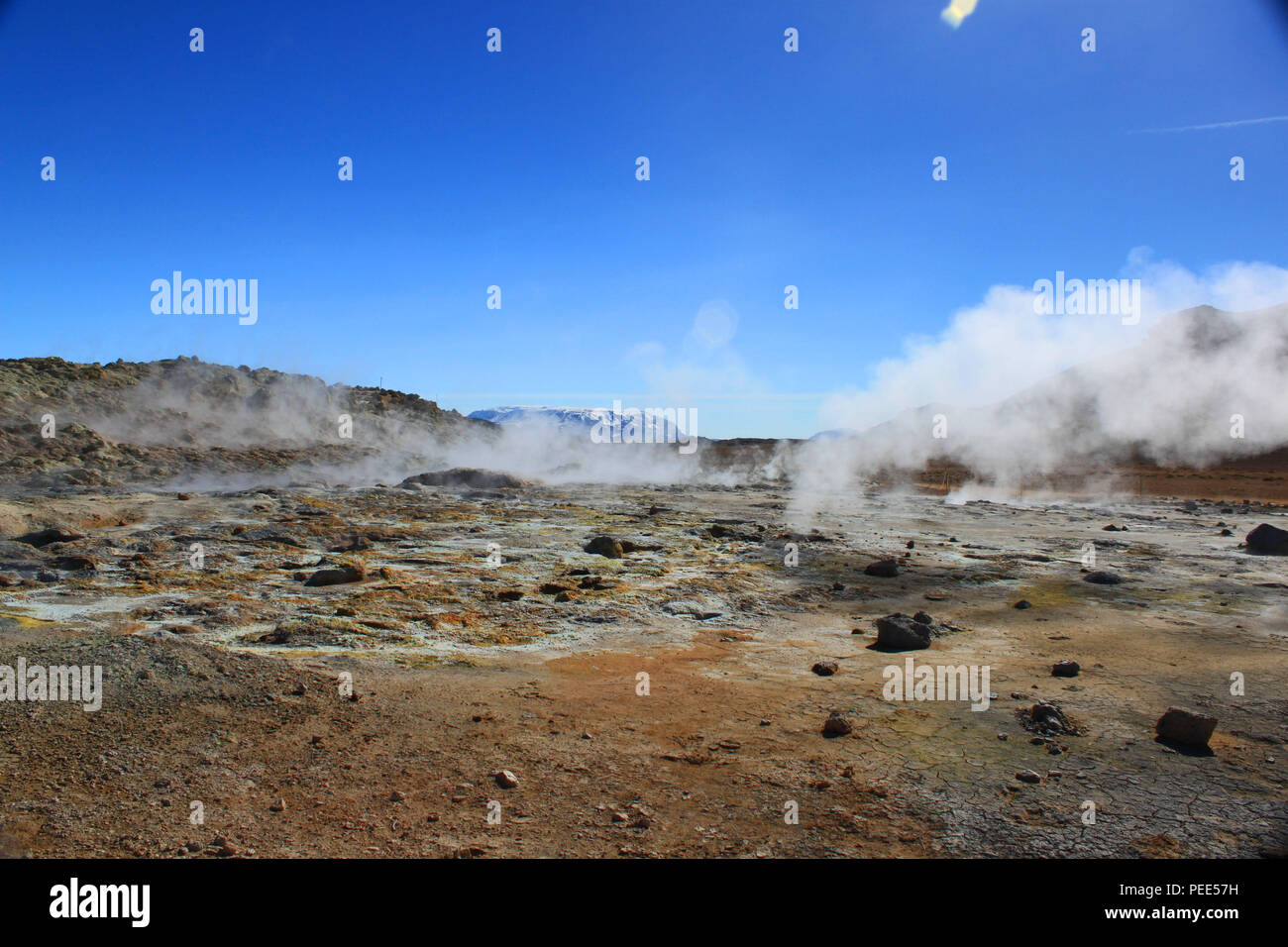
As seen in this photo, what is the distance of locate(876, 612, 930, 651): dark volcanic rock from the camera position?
28.8 feet

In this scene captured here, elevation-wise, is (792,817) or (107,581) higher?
(107,581)

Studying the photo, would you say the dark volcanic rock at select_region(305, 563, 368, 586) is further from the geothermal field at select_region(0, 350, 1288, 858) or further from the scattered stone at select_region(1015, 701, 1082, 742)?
the scattered stone at select_region(1015, 701, 1082, 742)

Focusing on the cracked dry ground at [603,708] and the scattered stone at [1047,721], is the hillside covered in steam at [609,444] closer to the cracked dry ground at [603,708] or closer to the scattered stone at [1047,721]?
the cracked dry ground at [603,708]

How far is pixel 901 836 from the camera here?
4.43 m

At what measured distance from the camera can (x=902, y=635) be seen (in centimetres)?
883

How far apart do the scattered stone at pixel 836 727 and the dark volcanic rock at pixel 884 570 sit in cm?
774

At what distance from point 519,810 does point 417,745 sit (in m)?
1.32

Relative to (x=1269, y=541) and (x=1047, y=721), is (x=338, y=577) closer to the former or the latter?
(x=1047, y=721)

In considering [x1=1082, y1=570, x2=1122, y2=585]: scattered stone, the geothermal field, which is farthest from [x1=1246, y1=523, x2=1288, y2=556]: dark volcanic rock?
[x1=1082, y1=570, x2=1122, y2=585]: scattered stone

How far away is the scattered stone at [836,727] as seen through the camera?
6.04 metres

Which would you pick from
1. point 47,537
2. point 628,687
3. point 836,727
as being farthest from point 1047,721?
point 47,537

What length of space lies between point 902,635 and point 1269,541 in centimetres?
1355
